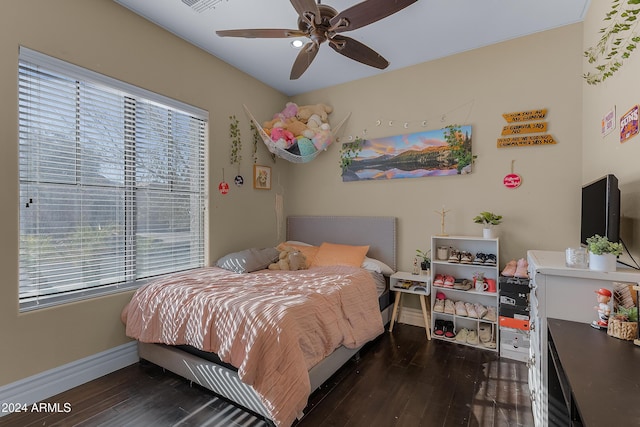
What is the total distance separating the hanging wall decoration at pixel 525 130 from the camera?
8.82 ft

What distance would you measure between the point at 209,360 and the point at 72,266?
1267mm

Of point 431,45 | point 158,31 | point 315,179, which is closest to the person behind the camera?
point 158,31

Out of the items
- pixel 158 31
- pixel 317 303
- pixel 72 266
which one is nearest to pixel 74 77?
pixel 158 31

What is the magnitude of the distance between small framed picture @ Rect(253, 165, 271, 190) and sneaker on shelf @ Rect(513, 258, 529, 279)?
2867mm

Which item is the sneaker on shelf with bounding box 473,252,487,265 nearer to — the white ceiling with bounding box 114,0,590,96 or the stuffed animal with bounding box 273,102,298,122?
the white ceiling with bounding box 114,0,590,96

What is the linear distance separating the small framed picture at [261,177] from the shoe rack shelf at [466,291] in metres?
2.14

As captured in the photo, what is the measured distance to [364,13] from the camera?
1.84 m

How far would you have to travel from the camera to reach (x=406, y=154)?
3.32m

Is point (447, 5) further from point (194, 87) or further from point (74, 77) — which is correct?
point (74, 77)

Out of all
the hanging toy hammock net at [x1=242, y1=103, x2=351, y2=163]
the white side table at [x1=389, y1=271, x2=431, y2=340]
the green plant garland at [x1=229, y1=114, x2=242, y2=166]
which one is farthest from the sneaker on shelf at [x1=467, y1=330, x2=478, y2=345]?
the green plant garland at [x1=229, y1=114, x2=242, y2=166]

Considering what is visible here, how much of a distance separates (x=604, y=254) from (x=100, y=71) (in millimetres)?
3405

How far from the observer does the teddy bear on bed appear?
3.08 metres

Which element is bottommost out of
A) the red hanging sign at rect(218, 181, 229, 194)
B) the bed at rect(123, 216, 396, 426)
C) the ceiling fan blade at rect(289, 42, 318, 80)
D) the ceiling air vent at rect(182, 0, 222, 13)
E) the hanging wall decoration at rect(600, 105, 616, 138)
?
the bed at rect(123, 216, 396, 426)

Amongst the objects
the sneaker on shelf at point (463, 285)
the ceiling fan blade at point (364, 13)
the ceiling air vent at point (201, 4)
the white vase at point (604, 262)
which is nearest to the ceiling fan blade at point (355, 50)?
the ceiling fan blade at point (364, 13)
